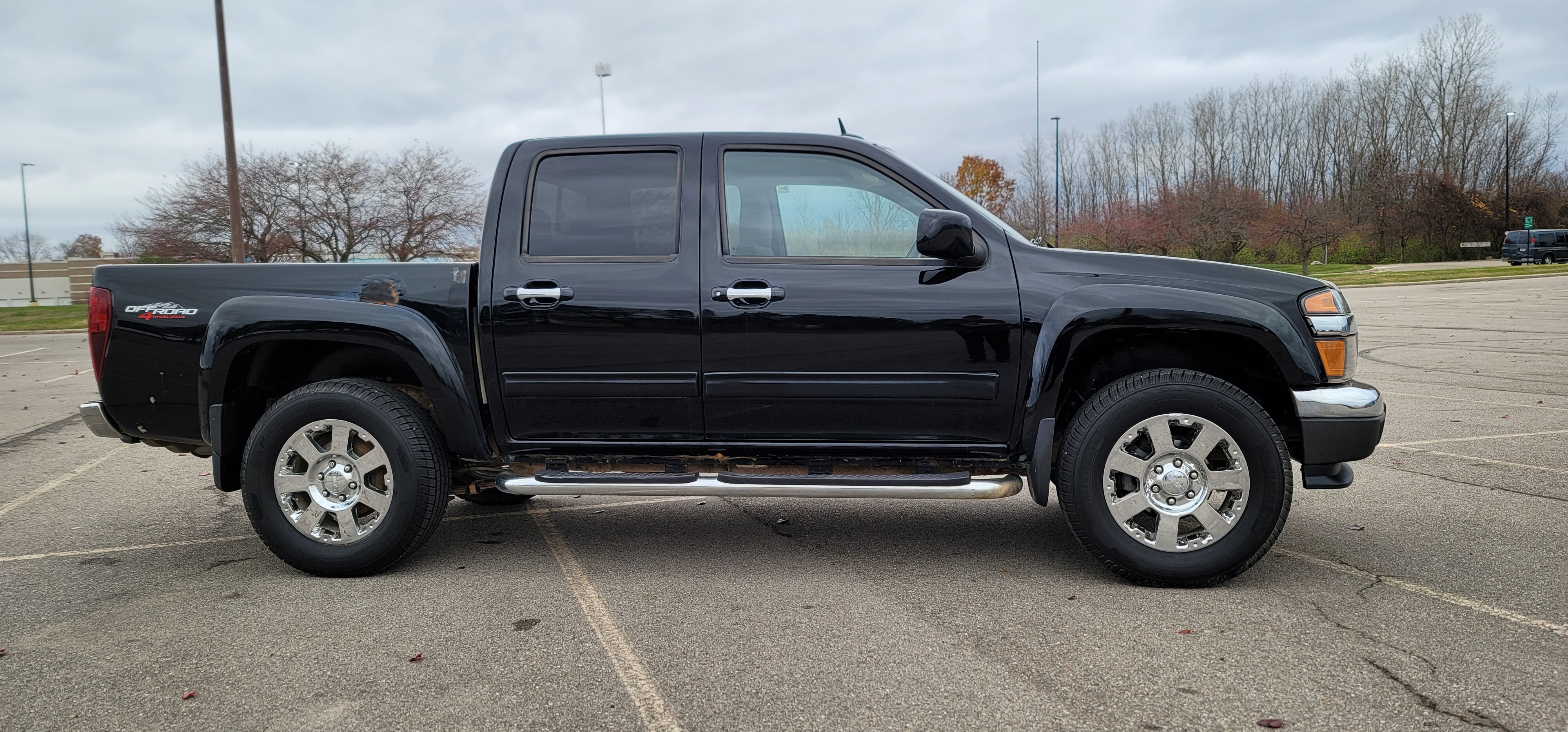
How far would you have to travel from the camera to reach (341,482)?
14.1 ft

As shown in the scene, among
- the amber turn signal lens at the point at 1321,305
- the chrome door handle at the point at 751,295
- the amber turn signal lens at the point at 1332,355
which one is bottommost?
the amber turn signal lens at the point at 1332,355

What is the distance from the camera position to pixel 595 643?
3.48 meters

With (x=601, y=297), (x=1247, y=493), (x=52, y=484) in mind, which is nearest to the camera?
(x=1247, y=493)

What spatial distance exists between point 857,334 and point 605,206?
1.26 meters

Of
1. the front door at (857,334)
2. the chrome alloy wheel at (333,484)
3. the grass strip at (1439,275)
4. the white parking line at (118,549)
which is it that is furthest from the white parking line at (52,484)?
the grass strip at (1439,275)

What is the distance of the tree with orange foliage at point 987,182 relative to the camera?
4672cm

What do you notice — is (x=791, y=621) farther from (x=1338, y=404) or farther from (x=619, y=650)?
(x=1338, y=404)

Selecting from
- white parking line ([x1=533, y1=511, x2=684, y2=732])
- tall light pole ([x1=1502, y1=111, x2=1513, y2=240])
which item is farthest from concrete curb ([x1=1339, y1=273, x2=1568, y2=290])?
white parking line ([x1=533, y1=511, x2=684, y2=732])

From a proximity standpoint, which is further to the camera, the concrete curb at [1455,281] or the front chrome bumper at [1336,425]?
the concrete curb at [1455,281]

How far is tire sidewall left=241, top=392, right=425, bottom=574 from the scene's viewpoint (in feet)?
13.9

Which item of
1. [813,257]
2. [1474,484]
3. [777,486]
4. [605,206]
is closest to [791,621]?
[777,486]

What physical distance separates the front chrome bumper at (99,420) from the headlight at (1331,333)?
517 cm

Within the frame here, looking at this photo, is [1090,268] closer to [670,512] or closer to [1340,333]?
[1340,333]

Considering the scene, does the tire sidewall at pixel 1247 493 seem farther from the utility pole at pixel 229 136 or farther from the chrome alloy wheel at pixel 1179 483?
the utility pole at pixel 229 136
